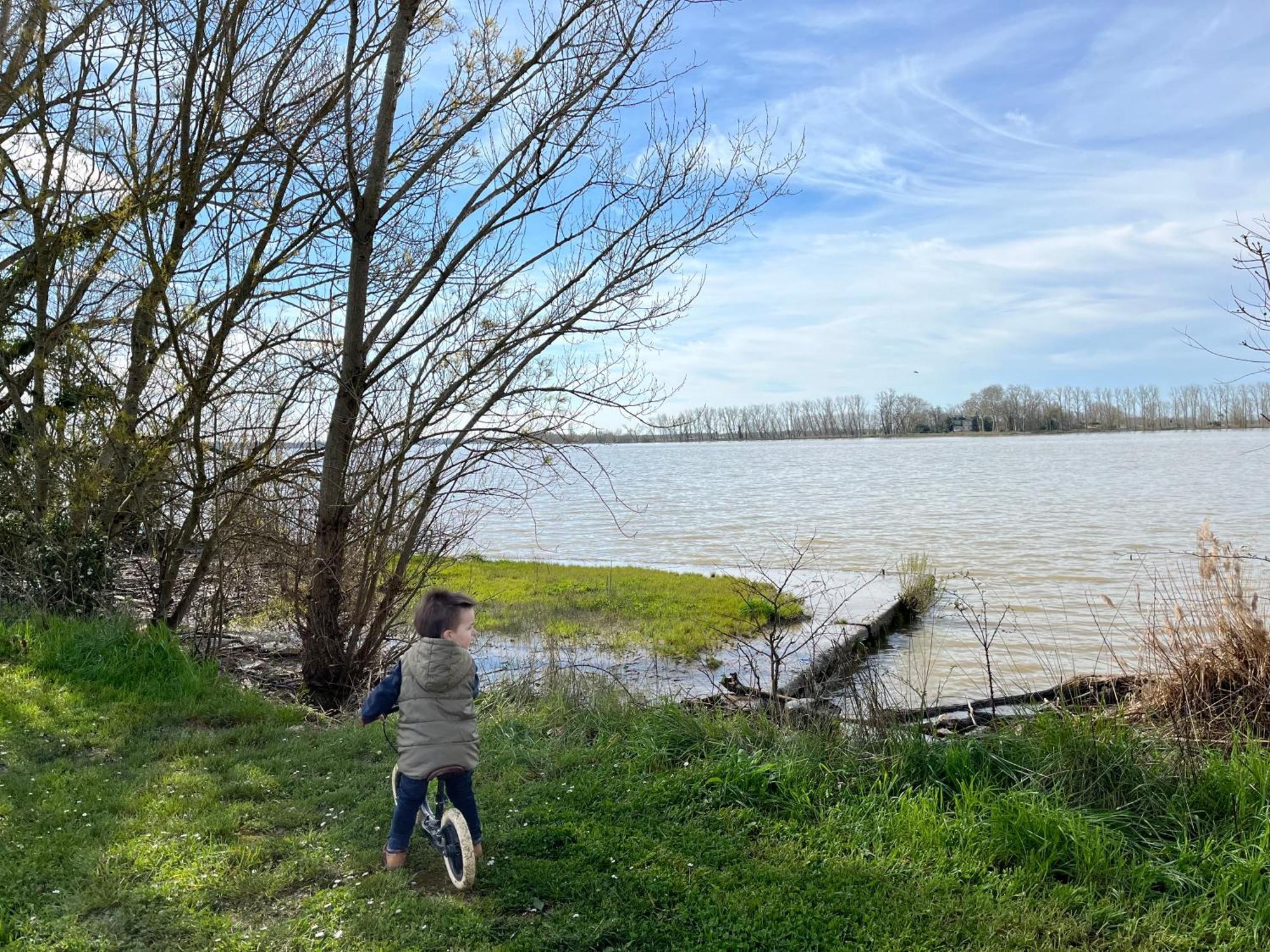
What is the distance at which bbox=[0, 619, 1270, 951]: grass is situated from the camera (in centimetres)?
363

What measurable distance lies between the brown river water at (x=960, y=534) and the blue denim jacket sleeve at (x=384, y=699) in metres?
3.80

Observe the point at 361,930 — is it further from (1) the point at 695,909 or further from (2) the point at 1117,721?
(2) the point at 1117,721

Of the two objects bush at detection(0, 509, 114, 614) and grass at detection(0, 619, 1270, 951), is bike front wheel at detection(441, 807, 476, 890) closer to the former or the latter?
grass at detection(0, 619, 1270, 951)

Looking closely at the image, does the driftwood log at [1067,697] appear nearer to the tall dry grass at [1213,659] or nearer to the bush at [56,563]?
the tall dry grass at [1213,659]

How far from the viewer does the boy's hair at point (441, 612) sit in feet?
13.9

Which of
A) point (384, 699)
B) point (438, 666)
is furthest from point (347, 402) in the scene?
point (438, 666)

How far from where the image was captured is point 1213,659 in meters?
6.46

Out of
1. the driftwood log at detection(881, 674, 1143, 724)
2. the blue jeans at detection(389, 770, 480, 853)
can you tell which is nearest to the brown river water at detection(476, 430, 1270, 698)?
the driftwood log at detection(881, 674, 1143, 724)

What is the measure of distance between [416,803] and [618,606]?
13.1m

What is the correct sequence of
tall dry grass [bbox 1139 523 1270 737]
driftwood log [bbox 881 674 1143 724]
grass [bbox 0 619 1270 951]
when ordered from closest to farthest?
1. grass [bbox 0 619 1270 951]
2. tall dry grass [bbox 1139 523 1270 737]
3. driftwood log [bbox 881 674 1143 724]

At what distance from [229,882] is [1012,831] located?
3.87 m

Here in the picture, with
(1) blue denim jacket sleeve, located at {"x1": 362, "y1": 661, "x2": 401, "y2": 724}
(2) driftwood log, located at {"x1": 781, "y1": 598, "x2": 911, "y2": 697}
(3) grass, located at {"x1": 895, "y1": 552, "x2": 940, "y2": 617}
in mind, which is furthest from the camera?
(3) grass, located at {"x1": 895, "y1": 552, "x2": 940, "y2": 617}

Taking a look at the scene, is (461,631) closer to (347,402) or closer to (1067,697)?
(347,402)

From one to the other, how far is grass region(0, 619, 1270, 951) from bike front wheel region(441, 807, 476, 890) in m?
0.09
